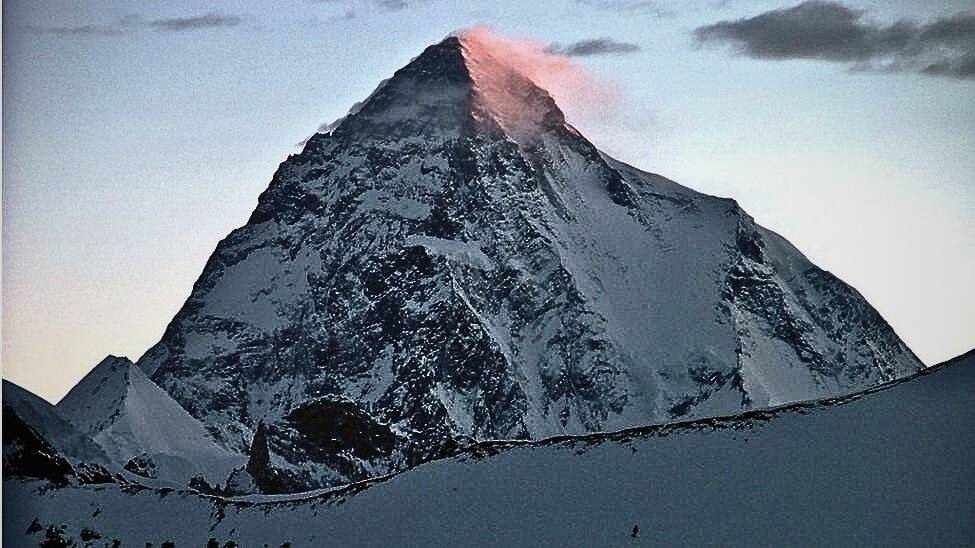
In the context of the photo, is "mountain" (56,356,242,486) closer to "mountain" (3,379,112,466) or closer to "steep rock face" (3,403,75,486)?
"mountain" (3,379,112,466)

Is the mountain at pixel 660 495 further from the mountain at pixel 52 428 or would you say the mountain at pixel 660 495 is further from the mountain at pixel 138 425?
the mountain at pixel 138 425

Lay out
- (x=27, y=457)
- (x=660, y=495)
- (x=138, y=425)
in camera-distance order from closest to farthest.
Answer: (x=660, y=495) → (x=27, y=457) → (x=138, y=425)

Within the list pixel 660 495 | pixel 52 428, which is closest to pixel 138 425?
pixel 52 428

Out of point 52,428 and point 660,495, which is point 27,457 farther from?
point 52,428

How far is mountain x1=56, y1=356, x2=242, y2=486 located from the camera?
155 meters

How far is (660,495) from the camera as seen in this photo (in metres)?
58.9

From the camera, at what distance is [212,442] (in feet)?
576

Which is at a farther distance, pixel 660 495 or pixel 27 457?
pixel 27 457

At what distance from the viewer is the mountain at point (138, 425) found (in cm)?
15512

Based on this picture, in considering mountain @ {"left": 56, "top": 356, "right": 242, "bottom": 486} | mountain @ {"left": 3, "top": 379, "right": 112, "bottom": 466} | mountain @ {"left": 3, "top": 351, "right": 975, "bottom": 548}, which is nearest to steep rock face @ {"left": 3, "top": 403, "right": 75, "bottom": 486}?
mountain @ {"left": 3, "top": 351, "right": 975, "bottom": 548}

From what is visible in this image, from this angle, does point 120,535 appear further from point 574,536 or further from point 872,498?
point 872,498

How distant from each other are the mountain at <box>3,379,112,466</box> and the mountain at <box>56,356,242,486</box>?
2445 cm

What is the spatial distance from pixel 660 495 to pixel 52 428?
60.6 meters

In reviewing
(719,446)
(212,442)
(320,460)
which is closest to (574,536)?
(719,446)
